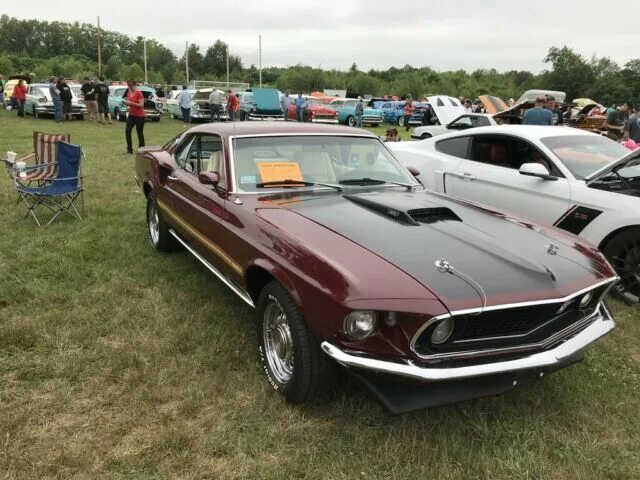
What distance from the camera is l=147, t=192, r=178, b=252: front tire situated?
5.25 m

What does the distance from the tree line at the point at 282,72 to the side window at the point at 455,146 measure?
5663 cm

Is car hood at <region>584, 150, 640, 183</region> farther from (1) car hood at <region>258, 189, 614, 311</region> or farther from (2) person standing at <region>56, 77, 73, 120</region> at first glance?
(2) person standing at <region>56, 77, 73, 120</region>

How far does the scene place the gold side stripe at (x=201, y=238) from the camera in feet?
11.3

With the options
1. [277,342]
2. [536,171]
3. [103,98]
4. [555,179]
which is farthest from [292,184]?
[103,98]

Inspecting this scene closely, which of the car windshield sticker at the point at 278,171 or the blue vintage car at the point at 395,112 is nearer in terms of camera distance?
the car windshield sticker at the point at 278,171

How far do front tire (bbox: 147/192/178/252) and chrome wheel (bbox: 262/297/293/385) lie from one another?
2.43 m

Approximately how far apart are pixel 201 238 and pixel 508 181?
3.29 meters

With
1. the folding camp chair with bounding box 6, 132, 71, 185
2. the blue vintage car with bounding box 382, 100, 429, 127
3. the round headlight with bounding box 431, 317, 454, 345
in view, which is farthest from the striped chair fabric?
the blue vintage car with bounding box 382, 100, 429, 127

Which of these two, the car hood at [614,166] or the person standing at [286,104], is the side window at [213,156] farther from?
the person standing at [286,104]

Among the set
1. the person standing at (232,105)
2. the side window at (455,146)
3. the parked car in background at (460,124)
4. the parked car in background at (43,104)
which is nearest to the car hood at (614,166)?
the side window at (455,146)

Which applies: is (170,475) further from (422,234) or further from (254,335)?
(422,234)

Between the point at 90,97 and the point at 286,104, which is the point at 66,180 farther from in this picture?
the point at 286,104

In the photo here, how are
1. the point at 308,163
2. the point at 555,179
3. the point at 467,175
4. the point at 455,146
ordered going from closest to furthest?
the point at 308,163
the point at 555,179
the point at 467,175
the point at 455,146

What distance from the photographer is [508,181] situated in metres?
5.46
